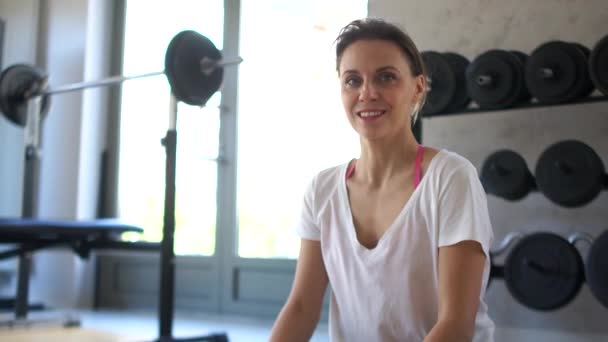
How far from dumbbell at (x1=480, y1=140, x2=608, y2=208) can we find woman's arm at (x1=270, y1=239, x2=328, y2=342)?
1.38m

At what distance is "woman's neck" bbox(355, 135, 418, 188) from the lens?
3.59 feet

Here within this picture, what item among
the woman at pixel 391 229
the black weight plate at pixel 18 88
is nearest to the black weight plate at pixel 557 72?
the woman at pixel 391 229

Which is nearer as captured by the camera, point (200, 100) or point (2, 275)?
point (200, 100)

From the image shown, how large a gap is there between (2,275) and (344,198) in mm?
3935

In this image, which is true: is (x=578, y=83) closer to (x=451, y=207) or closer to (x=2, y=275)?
(x=451, y=207)

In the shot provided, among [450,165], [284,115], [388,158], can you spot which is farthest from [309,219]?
[284,115]

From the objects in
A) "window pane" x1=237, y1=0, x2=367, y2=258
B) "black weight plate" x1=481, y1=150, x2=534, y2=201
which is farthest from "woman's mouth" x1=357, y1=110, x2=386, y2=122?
"window pane" x1=237, y1=0, x2=367, y2=258

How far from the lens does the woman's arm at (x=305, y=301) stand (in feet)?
3.65

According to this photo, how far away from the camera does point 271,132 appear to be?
373cm

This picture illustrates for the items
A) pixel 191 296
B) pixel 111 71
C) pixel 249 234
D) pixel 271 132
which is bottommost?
pixel 191 296

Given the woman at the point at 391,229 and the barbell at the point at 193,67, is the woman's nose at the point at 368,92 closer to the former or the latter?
the woman at the point at 391,229

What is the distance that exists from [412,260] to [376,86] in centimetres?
27

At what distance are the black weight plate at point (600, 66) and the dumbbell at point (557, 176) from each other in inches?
8.2

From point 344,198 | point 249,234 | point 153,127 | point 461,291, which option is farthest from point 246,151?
point 461,291
